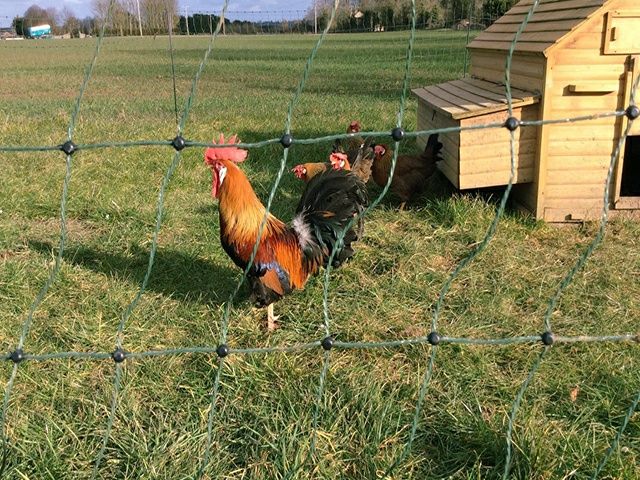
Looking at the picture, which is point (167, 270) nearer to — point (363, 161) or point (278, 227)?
point (278, 227)

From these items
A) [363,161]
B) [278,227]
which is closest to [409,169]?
[363,161]

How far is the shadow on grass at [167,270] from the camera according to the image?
3.32 m

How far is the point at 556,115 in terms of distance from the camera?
402cm

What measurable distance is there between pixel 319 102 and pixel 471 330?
8.06 metres

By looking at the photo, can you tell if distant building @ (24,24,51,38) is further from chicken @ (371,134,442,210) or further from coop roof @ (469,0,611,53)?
coop roof @ (469,0,611,53)

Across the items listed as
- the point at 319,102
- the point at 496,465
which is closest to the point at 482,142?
the point at 496,465

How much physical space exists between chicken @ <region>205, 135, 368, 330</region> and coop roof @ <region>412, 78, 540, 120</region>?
1207 millimetres

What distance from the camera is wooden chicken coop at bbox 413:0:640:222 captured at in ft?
12.6

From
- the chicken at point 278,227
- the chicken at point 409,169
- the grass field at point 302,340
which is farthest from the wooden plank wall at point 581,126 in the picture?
the chicken at point 278,227

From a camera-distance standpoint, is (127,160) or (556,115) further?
(127,160)

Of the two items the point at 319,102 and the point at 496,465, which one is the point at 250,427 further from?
the point at 319,102

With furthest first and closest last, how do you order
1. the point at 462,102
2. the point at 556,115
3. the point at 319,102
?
the point at 319,102 < the point at 462,102 < the point at 556,115

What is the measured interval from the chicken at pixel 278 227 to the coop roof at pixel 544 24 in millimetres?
1828

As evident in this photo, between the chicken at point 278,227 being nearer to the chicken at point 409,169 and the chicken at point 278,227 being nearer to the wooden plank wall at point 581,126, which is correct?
the chicken at point 409,169
